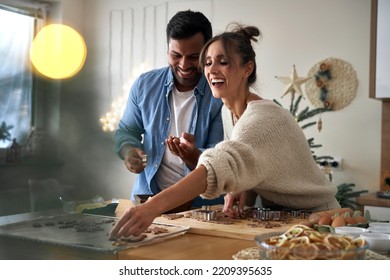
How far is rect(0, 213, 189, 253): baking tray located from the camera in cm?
60

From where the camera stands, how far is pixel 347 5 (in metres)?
1.73

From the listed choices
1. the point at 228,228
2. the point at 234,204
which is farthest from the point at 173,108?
the point at 228,228

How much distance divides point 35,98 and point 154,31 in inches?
21.9

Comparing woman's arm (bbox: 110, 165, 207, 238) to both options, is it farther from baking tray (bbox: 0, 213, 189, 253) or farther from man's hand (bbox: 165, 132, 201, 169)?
man's hand (bbox: 165, 132, 201, 169)

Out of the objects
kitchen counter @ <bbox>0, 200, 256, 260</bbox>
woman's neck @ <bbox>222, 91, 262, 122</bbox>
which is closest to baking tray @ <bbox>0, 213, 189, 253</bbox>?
kitchen counter @ <bbox>0, 200, 256, 260</bbox>

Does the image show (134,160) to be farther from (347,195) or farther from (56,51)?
(347,195)

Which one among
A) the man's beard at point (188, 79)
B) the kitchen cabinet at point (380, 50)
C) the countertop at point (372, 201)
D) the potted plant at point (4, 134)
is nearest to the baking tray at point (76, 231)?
the potted plant at point (4, 134)

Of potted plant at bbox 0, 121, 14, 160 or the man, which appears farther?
the man

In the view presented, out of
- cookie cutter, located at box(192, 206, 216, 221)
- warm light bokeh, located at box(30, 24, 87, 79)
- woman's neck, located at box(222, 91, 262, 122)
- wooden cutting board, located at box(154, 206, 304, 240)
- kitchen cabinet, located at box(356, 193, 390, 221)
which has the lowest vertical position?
kitchen cabinet, located at box(356, 193, 390, 221)

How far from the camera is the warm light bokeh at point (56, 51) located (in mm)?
644

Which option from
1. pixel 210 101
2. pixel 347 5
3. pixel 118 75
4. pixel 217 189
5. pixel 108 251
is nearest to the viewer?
pixel 108 251

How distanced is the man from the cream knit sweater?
206 millimetres

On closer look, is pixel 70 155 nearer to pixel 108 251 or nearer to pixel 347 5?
pixel 108 251
